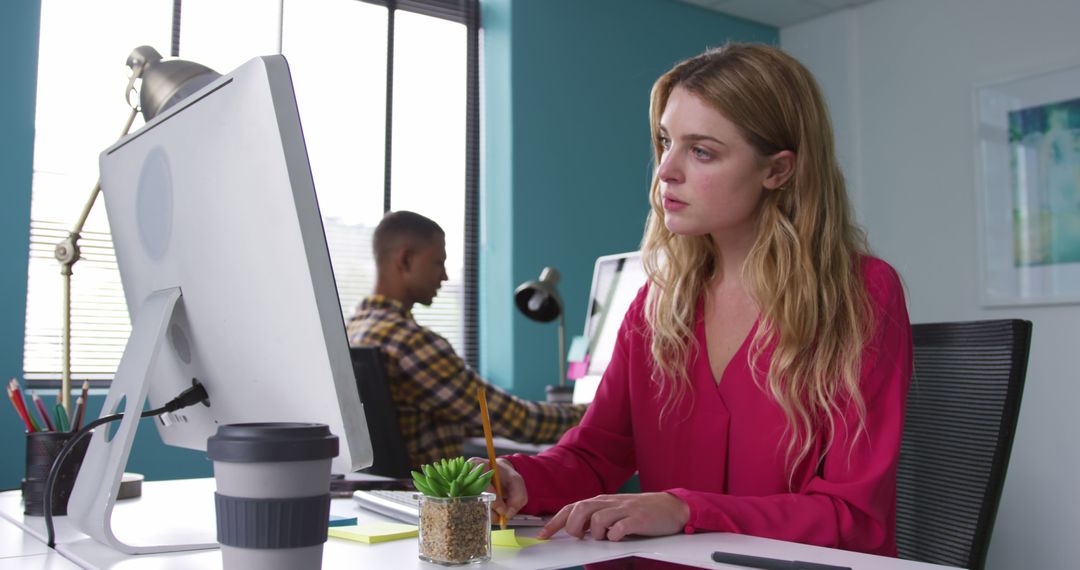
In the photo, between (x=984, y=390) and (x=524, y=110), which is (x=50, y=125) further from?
(x=984, y=390)

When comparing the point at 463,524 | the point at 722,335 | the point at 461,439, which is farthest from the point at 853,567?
the point at 461,439

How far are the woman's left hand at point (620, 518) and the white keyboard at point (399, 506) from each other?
11cm

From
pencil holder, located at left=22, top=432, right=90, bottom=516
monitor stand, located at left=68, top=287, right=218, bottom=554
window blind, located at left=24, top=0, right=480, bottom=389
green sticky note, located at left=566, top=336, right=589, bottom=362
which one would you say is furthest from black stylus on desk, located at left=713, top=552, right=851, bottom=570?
window blind, located at left=24, top=0, right=480, bottom=389

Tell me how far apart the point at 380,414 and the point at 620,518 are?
4.13ft

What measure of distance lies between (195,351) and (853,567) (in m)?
0.67

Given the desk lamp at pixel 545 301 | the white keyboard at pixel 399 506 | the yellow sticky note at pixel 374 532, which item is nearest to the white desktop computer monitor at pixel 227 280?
the yellow sticky note at pixel 374 532

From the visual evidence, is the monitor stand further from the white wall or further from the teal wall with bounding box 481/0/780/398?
the white wall

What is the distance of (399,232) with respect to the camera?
2.64m

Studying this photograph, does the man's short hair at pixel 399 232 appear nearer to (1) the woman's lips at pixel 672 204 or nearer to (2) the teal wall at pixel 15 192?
(2) the teal wall at pixel 15 192

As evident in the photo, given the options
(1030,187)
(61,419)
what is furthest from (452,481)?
(1030,187)

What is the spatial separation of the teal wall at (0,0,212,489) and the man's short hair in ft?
3.35

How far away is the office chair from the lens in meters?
1.18

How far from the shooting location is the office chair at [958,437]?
1183 mm

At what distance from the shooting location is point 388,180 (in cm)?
391
